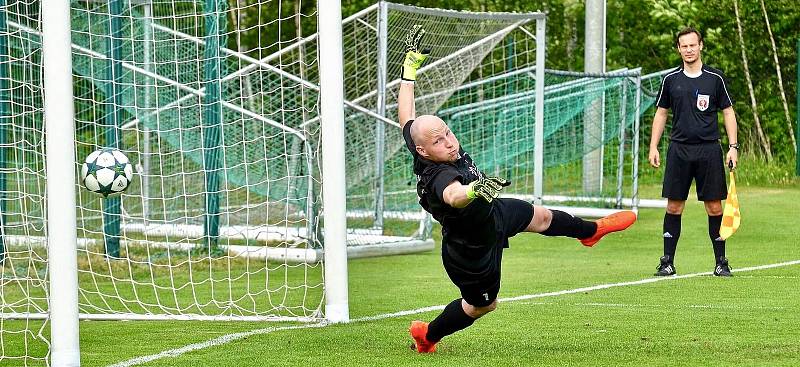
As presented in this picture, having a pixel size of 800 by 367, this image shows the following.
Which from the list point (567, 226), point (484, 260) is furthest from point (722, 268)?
point (484, 260)

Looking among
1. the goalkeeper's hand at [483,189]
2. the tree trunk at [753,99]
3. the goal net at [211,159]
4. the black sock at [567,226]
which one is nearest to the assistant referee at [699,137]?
the goal net at [211,159]

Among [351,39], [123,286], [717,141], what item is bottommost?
[123,286]

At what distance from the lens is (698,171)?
10664mm

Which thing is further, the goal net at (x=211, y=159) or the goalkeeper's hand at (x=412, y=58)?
the goal net at (x=211, y=159)

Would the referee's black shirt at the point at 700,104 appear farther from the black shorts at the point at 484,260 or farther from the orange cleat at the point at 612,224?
the black shorts at the point at 484,260

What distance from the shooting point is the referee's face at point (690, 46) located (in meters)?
10.4

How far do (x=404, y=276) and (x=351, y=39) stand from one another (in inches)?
232

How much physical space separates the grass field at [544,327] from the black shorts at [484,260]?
0.33 metres

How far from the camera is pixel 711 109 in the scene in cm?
1066

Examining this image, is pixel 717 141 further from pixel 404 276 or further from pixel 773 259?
pixel 404 276

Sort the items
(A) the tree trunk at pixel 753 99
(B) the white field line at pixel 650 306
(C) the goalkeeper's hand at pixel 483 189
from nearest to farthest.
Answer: (C) the goalkeeper's hand at pixel 483 189 < (B) the white field line at pixel 650 306 < (A) the tree trunk at pixel 753 99

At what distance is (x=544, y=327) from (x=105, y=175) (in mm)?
2996

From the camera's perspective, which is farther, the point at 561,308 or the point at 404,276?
the point at 404,276

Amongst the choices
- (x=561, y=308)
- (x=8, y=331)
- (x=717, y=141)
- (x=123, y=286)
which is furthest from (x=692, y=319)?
(x=123, y=286)
